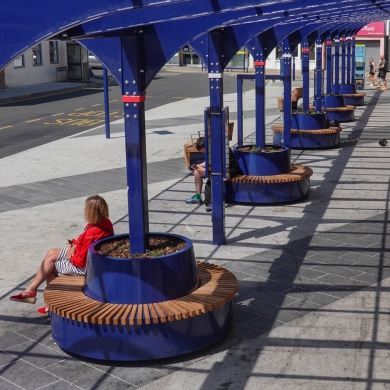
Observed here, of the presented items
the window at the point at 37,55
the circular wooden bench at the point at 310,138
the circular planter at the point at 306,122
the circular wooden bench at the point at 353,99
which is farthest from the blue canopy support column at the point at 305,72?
the window at the point at 37,55

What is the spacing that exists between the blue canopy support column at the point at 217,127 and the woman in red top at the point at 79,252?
2644mm

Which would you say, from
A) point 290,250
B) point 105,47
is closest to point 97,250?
point 105,47

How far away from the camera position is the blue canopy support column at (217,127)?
973 centimetres

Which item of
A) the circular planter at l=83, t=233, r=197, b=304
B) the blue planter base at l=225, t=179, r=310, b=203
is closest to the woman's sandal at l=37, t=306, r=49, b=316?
the circular planter at l=83, t=233, r=197, b=304

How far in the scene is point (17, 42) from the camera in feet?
16.2

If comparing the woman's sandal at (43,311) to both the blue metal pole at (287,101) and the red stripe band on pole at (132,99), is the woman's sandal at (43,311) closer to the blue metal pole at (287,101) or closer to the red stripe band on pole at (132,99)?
the red stripe band on pole at (132,99)

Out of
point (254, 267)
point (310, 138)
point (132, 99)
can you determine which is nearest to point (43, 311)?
point (132, 99)

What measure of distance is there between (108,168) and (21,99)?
18.7m

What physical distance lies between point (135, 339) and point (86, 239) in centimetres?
136

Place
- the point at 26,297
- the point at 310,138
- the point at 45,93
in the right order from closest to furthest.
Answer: the point at 26,297
the point at 310,138
the point at 45,93

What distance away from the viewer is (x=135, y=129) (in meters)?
6.73

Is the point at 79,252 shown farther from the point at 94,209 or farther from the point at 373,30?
the point at 373,30

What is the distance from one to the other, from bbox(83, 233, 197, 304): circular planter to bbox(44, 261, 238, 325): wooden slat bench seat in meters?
0.06

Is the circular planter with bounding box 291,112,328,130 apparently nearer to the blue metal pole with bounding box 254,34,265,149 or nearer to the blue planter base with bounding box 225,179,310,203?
the blue metal pole with bounding box 254,34,265,149
